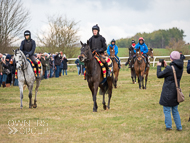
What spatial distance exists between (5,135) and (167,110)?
421 cm

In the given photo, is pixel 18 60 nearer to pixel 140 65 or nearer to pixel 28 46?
pixel 28 46

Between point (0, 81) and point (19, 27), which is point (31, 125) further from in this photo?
point (19, 27)

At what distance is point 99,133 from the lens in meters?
7.90

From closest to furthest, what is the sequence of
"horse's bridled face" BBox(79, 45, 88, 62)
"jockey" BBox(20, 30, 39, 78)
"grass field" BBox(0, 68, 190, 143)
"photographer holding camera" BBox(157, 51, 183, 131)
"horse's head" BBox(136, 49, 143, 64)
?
"grass field" BBox(0, 68, 190, 143), "photographer holding camera" BBox(157, 51, 183, 131), "horse's bridled face" BBox(79, 45, 88, 62), "jockey" BBox(20, 30, 39, 78), "horse's head" BBox(136, 49, 143, 64)

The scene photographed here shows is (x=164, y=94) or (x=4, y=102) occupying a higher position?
(x=164, y=94)

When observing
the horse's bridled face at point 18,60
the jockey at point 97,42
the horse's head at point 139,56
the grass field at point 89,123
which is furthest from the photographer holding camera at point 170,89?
the horse's head at point 139,56

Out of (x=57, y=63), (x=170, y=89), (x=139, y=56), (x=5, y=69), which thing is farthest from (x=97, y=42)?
(x=57, y=63)

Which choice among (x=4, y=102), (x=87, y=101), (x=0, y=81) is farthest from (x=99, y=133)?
(x=0, y=81)

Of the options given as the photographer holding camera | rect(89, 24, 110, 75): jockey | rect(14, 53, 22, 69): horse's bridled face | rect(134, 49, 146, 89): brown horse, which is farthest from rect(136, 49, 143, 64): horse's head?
the photographer holding camera

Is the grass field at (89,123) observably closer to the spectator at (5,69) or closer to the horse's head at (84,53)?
the horse's head at (84,53)

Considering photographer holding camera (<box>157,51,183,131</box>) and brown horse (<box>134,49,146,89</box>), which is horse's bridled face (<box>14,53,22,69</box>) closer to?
photographer holding camera (<box>157,51,183,131</box>)

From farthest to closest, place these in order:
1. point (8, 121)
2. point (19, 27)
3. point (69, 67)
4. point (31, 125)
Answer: point (69, 67) → point (19, 27) → point (8, 121) → point (31, 125)

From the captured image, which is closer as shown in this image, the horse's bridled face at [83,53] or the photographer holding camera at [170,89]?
the photographer holding camera at [170,89]

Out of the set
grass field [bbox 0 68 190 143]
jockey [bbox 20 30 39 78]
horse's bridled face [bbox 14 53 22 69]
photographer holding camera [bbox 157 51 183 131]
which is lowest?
grass field [bbox 0 68 190 143]
